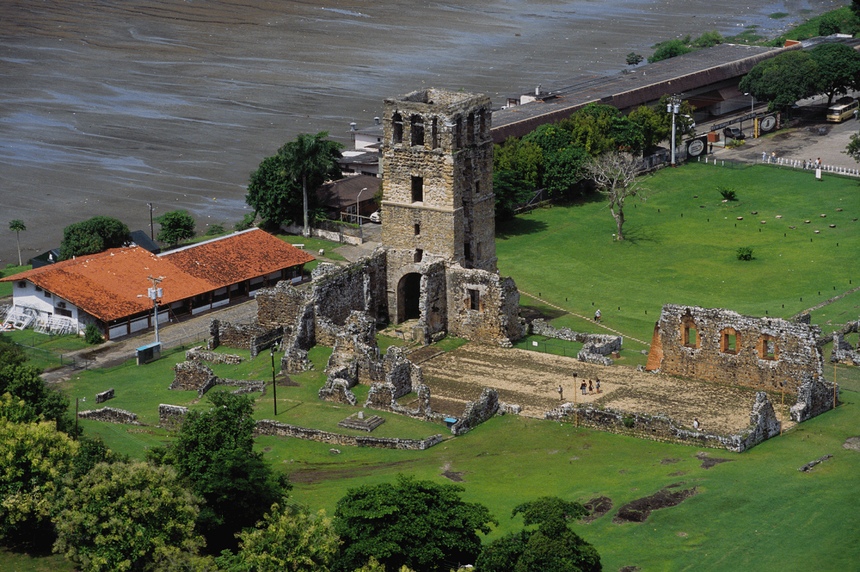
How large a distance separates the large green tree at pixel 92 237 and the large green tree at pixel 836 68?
69849 mm

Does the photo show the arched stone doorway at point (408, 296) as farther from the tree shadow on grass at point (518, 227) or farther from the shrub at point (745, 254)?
the shrub at point (745, 254)

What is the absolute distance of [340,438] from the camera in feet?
183

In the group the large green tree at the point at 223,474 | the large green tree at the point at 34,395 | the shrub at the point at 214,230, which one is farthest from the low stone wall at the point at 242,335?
the shrub at the point at 214,230

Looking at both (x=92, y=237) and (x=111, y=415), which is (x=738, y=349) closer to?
(x=111, y=415)

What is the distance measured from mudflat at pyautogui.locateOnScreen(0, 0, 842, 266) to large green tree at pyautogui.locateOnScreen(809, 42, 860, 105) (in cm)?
2734

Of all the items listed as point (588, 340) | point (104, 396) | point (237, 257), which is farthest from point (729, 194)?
point (104, 396)

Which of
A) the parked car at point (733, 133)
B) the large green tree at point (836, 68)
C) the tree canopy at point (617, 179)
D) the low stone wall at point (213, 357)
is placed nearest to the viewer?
the low stone wall at point (213, 357)

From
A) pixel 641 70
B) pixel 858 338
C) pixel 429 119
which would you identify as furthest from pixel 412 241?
pixel 641 70

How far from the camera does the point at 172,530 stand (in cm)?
4403

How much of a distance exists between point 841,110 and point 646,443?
7837 centimetres

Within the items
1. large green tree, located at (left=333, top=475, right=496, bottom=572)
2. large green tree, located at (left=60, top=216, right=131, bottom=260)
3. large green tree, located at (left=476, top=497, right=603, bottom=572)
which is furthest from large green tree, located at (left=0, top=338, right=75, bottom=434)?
large green tree, located at (left=60, top=216, right=131, bottom=260)

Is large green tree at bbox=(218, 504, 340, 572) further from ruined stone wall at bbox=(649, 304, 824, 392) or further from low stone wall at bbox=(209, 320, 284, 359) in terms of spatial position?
low stone wall at bbox=(209, 320, 284, 359)

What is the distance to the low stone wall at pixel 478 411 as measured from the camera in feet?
186

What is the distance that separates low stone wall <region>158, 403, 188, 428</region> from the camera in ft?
192
